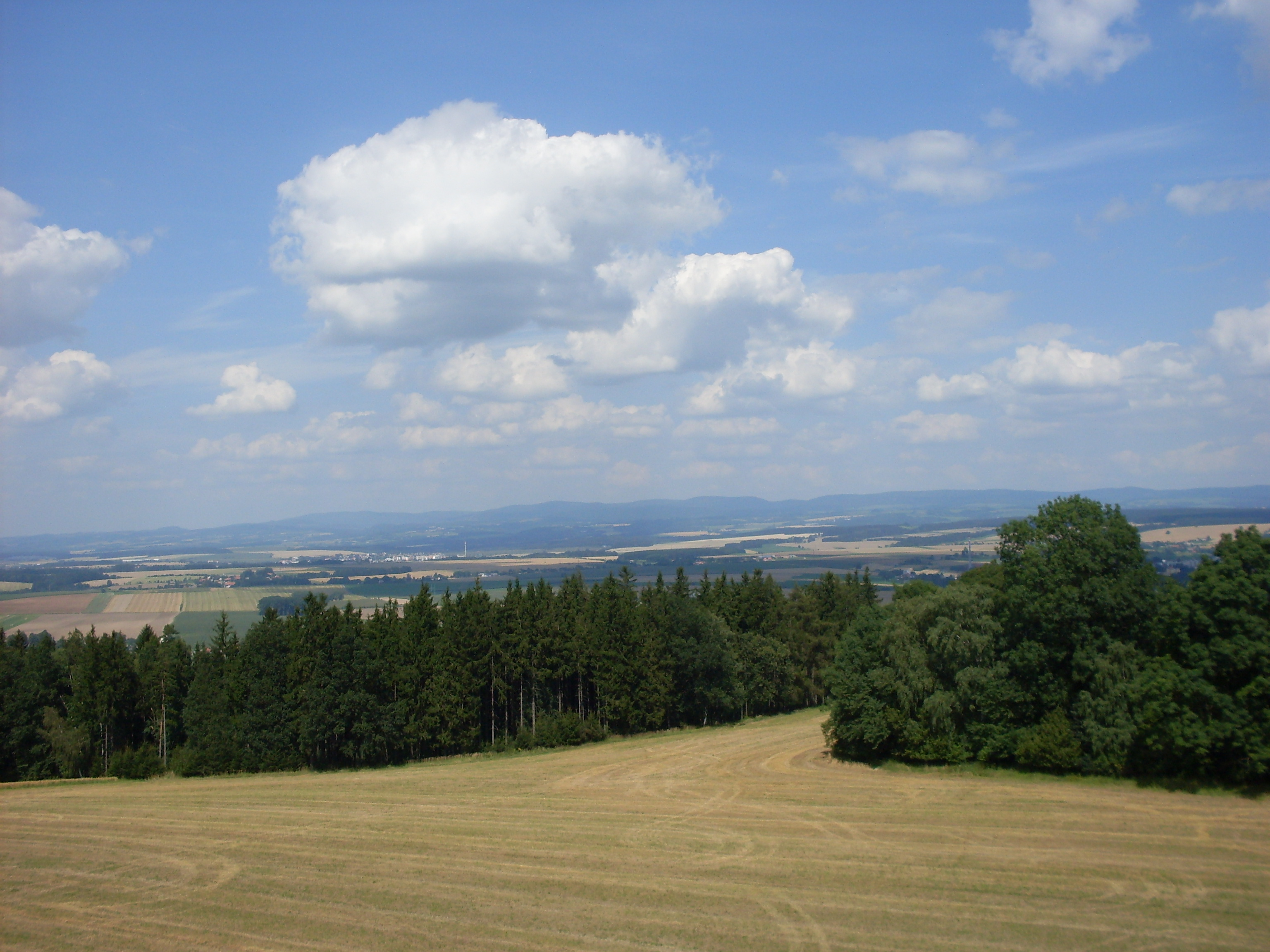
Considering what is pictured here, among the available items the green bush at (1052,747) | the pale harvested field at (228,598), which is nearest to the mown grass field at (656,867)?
the green bush at (1052,747)

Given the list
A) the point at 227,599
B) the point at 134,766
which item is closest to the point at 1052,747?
the point at 134,766

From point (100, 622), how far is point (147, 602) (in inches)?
1329

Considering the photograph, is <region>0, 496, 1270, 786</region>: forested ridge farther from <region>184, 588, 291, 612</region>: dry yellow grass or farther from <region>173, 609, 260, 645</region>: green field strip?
<region>184, 588, 291, 612</region>: dry yellow grass

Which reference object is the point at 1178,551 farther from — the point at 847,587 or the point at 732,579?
the point at 732,579

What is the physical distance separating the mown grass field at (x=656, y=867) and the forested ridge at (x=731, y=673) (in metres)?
3.29

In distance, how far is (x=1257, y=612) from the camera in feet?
104

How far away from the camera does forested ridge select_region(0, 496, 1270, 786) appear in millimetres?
33656

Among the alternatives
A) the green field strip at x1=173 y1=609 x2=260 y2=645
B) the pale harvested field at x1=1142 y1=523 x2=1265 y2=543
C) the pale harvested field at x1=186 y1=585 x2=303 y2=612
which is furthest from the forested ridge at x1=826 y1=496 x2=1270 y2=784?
the pale harvested field at x1=186 y1=585 x2=303 y2=612

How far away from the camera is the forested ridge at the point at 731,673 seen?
33656mm

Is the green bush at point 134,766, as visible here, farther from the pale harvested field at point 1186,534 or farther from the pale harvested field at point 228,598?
the pale harvested field at point 1186,534

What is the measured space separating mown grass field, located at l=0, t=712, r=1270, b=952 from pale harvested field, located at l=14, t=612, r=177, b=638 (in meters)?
87.3

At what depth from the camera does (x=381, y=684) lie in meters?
58.1

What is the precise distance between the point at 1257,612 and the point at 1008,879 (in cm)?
1757

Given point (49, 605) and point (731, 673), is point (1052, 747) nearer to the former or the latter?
point (731, 673)
